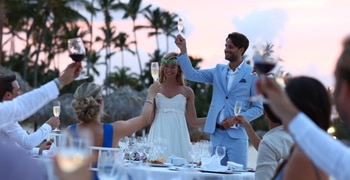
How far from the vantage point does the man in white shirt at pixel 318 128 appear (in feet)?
7.84

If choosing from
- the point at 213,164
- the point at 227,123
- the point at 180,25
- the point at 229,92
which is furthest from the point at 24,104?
the point at 229,92

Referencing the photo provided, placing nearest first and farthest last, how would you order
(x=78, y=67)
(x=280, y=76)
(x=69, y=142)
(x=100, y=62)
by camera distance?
(x=69, y=142)
(x=280, y=76)
(x=78, y=67)
(x=100, y=62)

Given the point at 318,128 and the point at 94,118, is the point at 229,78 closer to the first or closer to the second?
the point at 94,118

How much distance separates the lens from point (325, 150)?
2.39m

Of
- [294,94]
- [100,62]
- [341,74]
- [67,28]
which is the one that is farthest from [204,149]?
[100,62]

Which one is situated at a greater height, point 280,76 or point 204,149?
point 280,76

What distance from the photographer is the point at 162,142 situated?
8195 mm

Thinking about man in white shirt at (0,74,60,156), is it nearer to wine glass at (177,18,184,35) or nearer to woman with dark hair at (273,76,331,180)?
wine glass at (177,18,184,35)

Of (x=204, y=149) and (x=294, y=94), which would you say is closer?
(x=294, y=94)

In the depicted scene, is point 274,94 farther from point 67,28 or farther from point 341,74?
point 67,28

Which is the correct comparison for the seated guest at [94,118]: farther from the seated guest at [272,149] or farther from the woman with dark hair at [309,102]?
the woman with dark hair at [309,102]

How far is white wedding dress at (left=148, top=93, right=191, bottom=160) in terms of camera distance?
343 inches

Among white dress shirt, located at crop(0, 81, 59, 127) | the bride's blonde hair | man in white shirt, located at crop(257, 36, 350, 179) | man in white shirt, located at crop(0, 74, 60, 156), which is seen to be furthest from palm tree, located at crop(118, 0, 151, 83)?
man in white shirt, located at crop(257, 36, 350, 179)

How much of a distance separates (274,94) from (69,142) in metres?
0.69
